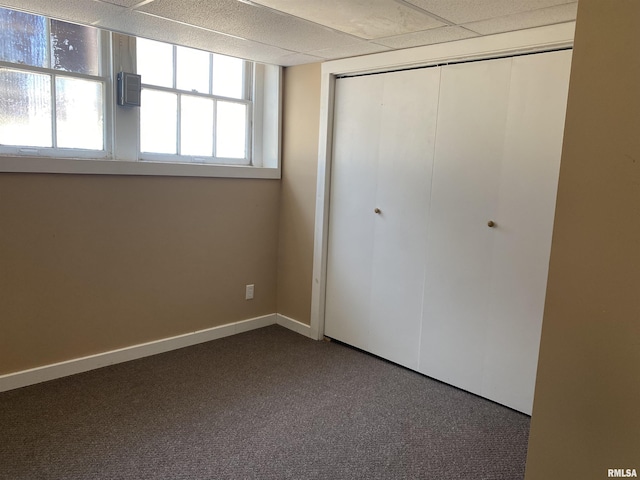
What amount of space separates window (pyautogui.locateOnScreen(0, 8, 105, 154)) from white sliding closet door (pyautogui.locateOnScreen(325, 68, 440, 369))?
1603mm

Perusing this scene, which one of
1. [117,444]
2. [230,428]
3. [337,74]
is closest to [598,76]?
[230,428]

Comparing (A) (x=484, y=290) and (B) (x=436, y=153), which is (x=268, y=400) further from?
(B) (x=436, y=153)

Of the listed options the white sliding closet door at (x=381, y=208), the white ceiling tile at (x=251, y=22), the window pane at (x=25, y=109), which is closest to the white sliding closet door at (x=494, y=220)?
the white sliding closet door at (x=381, y=208)

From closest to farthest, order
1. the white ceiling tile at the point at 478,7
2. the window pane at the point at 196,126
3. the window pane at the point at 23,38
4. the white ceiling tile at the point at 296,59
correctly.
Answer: the white ceiling tile at the point at 478,7, the window pane at the point at 23,38, the white ceiling tile at the point at 296,59, the window pane at the point at 196,126

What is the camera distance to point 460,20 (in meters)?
2.41

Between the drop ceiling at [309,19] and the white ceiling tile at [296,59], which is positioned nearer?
the drop ceiling at [309,19]

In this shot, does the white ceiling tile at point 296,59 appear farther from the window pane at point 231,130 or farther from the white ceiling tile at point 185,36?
the window pane at point 231,130

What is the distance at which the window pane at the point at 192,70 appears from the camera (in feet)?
11.3

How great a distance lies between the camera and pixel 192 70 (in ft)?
11.5

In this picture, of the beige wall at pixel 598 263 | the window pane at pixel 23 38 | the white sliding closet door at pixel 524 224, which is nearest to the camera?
the beige wall at pixel 598 263

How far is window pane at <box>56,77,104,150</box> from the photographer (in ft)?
9.65

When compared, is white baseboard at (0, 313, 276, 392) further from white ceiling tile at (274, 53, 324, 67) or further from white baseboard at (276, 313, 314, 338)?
white ceiling tile at (274, 53, 324, 67)

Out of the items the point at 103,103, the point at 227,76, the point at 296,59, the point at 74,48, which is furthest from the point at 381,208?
the point at 74,48

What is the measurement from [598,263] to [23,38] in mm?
3083
